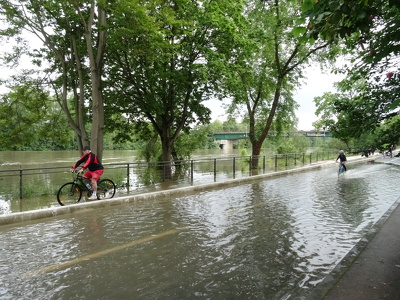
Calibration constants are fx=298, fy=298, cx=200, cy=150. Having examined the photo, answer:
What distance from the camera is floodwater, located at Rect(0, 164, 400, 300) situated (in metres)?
3.87

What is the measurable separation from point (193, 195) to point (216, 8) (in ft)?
29.3

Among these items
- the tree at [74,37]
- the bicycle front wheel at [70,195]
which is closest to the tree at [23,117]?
the tree at [74,37]

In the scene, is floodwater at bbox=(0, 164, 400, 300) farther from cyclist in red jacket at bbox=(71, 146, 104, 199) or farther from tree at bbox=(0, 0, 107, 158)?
tree at bbox=(0, 0, 107, 158)

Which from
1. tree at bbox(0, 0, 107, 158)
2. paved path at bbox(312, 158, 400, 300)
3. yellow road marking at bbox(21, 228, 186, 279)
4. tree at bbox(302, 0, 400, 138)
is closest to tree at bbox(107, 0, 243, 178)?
tree at bbox(0, 0, 107, 158)

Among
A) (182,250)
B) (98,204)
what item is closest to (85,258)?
(182,250)

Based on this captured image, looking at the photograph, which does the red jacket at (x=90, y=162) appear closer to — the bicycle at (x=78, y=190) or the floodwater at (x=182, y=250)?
the bicycle at (x=78, y=190)

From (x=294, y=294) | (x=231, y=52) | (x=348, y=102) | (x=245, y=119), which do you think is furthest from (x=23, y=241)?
(x=245, y=119)

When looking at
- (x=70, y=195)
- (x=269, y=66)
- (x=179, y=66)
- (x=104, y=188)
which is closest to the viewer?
(x=70, y=195)

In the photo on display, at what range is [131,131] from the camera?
19375mm

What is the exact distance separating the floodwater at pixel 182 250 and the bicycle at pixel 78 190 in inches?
54.1

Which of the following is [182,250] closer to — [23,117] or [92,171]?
[92,171]

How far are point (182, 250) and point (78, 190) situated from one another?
17.9 feet

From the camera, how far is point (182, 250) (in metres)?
5.23

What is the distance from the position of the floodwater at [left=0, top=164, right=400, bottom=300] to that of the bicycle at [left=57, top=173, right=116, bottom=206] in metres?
1.37
